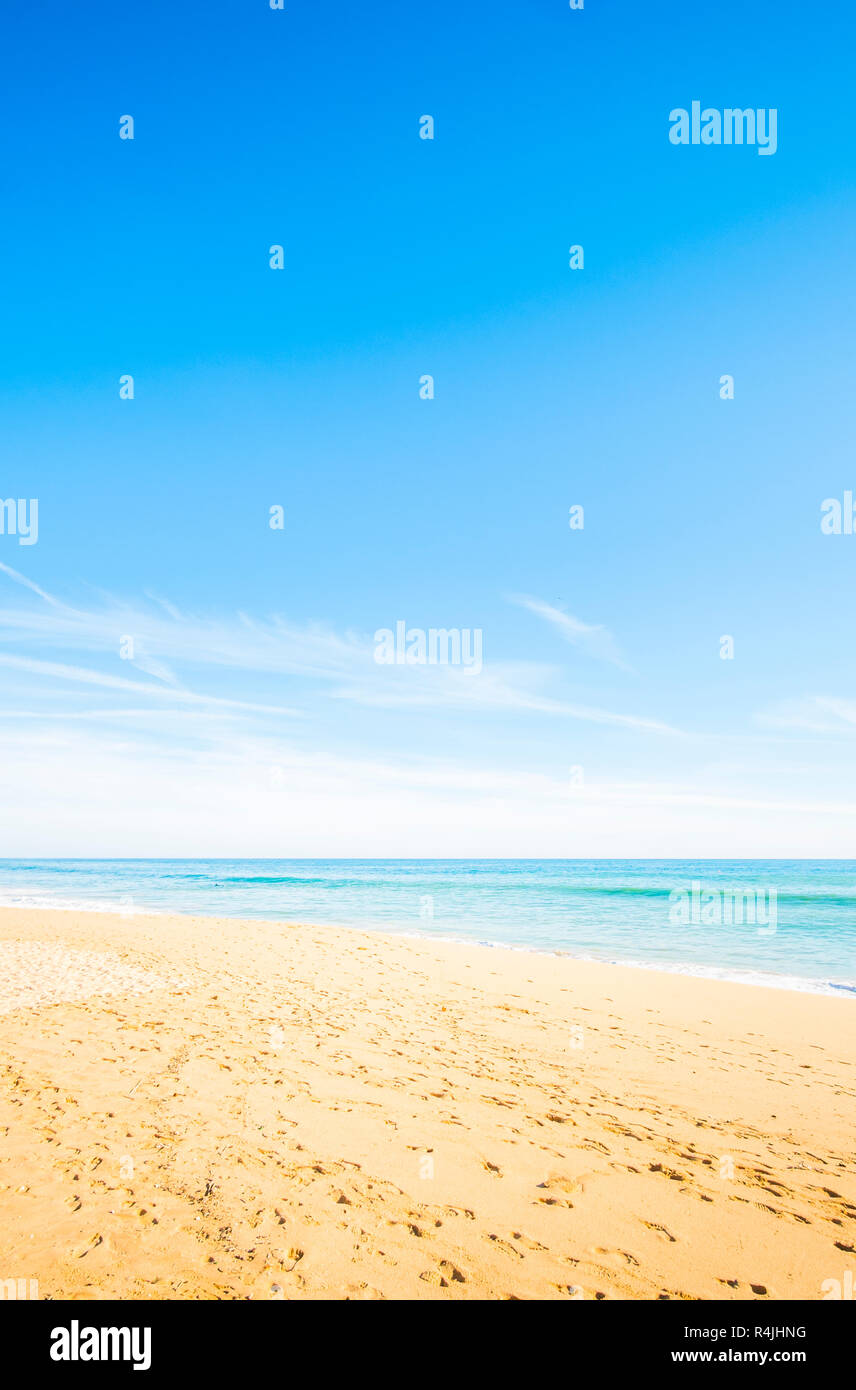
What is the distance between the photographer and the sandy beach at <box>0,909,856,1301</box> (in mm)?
4883

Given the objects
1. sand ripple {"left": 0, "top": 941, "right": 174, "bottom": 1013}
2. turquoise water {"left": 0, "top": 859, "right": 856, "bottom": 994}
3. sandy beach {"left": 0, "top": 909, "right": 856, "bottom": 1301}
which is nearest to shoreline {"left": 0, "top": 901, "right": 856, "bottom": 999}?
turquoise water {"left": 0, "top": 859, "right": 856, "bottom": 994}

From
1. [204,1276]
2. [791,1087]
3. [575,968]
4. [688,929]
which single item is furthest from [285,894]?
[204,1276]

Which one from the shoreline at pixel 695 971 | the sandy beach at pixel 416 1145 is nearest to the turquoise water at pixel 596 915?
the shoreline at pixel 695 971

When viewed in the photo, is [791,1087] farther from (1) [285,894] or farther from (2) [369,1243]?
(1) [285,894]

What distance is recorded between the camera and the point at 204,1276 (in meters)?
4.57

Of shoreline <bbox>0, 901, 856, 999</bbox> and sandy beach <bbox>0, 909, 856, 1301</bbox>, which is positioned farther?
shoreline <bbox>0, 901, 856, 999</bbox>

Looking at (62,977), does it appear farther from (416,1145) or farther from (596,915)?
(596,915)

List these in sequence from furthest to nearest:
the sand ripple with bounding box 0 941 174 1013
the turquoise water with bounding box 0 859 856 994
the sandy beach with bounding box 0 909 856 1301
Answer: the turquoise water with bounding box 0 859 856 994, the sand ripple with bounding box 0 941 174 1013, the sandy beach with bounding box 0 909 856 1301

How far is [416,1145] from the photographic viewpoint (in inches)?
274

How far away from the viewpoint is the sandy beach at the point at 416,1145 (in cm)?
488

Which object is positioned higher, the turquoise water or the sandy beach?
the sandy beach

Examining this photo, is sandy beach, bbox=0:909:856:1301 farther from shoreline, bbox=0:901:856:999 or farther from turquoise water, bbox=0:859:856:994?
turquoise water, bbox=0:859:856:994

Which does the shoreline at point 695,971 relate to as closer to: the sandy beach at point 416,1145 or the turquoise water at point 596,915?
the turquoise water at point 596,915

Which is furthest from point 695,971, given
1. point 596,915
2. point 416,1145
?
point 596,915
